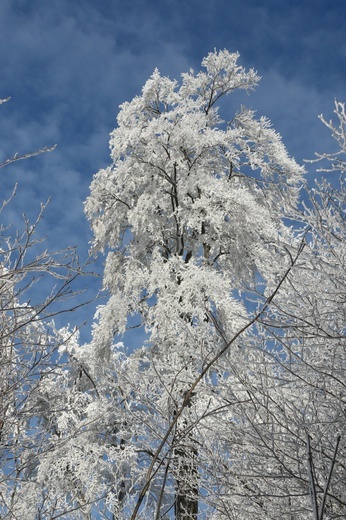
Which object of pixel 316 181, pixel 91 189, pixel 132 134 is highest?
pixel 132 134

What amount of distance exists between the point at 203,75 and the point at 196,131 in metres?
1.90

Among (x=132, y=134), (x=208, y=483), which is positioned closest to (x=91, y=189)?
(x=132, y=134)

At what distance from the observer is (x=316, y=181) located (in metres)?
3.55

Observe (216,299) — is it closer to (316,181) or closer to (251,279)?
(251,279)

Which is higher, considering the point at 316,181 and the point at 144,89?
the point at 144,89

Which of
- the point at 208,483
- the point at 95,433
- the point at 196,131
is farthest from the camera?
the point at 196,131

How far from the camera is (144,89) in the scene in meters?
11.3

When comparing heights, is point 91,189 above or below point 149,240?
above

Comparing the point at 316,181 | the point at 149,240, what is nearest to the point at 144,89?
the point at 149,240

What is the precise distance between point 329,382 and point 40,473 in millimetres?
6331

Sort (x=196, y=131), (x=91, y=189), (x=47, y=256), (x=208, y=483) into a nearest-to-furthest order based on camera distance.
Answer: (x=47, y=256) → (x=208, y=483) → (x=196, y=131) → (x=91, y=189)

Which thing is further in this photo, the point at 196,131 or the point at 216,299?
the point at 196,131

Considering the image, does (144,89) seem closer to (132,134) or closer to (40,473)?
(132,134)

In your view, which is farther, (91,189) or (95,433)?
(91,189)
